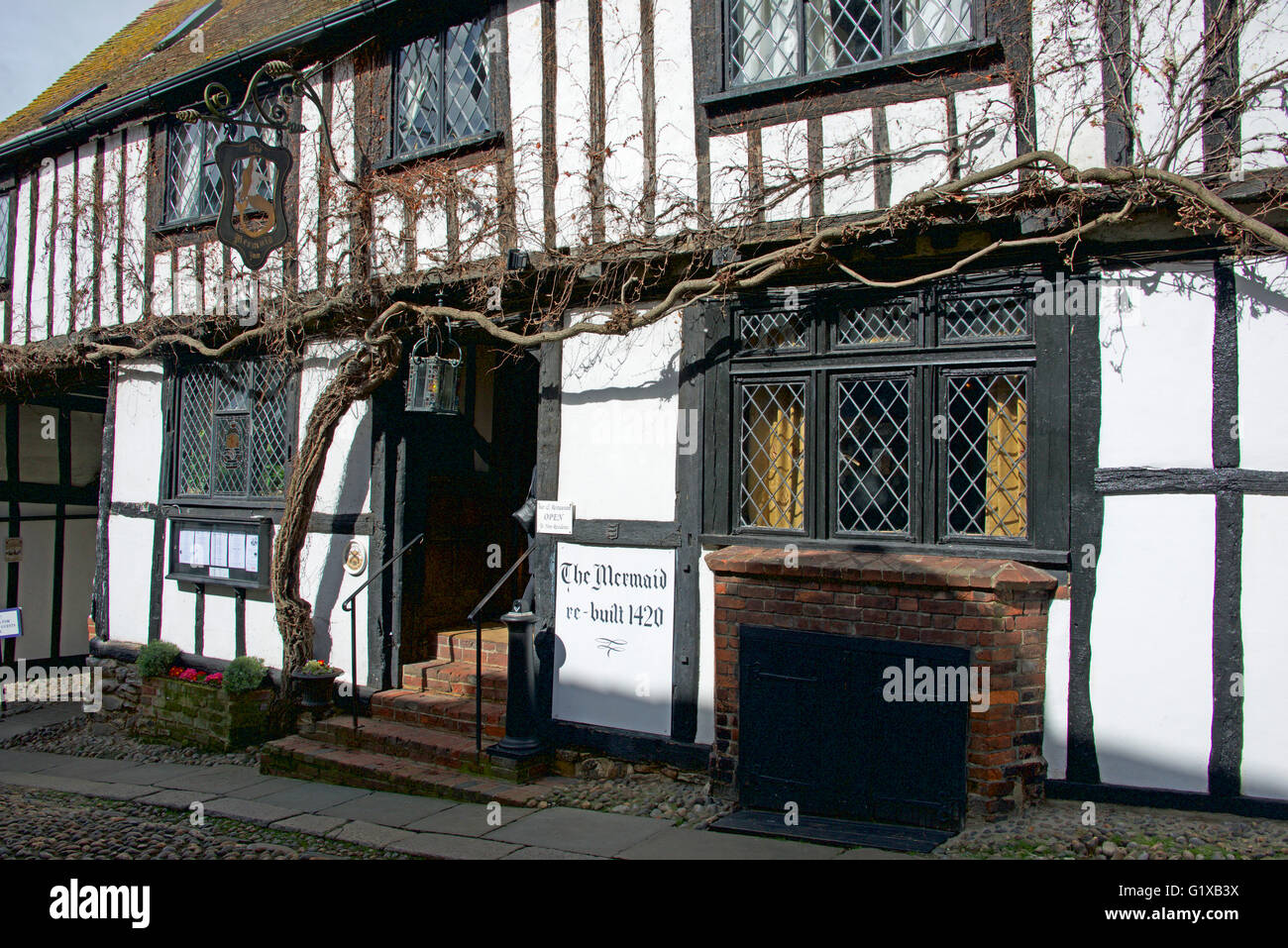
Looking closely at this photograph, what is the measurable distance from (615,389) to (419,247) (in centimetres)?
232

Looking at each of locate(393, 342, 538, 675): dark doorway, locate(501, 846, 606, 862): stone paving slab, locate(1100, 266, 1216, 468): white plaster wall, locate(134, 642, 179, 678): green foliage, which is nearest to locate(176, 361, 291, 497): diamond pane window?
locate(393, 342, 538, 675): dark doorway

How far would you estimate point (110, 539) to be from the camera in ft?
33.5

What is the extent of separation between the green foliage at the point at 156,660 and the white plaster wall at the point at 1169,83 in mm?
9020

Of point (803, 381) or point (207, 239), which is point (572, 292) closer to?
point (803, 381)

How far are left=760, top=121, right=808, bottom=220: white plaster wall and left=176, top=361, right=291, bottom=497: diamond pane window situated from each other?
4.98 m

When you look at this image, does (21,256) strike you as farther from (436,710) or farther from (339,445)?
(436,710)

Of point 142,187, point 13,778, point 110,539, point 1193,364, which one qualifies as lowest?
point 13,778

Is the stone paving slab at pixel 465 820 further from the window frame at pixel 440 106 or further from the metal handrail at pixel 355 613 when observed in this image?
the window frame at pixel 440 106

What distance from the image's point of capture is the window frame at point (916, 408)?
529 cm

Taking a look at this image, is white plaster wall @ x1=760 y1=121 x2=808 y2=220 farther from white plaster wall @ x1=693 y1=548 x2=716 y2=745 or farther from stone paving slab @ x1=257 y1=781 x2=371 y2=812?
stone paving slab @ x1=257 y1=781 x2=371 y2=812

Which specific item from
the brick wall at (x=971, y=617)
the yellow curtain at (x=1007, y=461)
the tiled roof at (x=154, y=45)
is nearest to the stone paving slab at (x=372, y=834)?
the brick wall at (x=971, y=617)

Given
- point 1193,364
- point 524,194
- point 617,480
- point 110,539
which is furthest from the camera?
point 110,539

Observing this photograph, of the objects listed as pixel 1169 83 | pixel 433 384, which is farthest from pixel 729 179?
pixel 433 384
